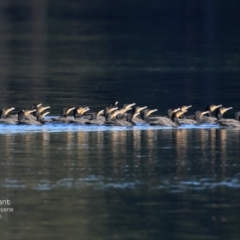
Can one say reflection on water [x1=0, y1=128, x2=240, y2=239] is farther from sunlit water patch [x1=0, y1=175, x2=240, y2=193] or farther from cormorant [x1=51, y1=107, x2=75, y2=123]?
cormorant [x1=51, y1=107, x2=75, y2=123]

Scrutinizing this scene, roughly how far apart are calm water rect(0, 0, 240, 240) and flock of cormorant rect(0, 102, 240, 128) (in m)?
0.54

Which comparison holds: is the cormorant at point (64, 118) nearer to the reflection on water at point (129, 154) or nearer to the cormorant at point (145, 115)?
the reflection on water at point (129, 154)

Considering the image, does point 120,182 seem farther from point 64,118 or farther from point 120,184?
point 64,118

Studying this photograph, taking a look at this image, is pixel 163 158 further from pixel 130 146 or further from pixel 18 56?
pixel 18 56

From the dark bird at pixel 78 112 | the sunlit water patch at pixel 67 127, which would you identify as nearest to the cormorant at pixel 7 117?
the sunlit water patch at pixel 67 127

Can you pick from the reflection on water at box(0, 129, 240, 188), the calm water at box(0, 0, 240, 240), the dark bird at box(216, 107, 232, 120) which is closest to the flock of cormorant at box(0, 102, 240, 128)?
the dark bird at box(216, 107, 232, 120)

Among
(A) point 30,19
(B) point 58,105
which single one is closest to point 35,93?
(B) point 58,105

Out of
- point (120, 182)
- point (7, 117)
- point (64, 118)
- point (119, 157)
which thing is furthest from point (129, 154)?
point (7, 117)

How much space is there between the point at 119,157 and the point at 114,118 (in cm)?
626

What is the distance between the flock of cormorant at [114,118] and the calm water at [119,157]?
1.78 feet

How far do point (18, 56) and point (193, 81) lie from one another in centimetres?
1669

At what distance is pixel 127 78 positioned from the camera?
50.8 metres

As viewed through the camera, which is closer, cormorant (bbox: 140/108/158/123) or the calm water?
the calm water

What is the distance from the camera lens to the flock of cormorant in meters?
33.4
